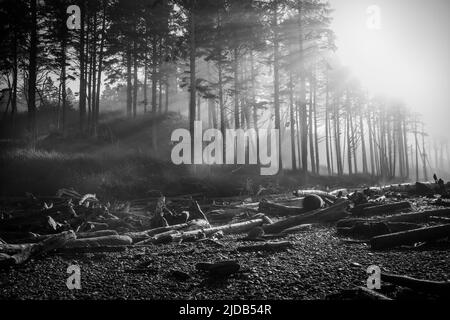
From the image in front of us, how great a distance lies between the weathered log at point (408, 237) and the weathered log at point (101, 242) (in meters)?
5.15

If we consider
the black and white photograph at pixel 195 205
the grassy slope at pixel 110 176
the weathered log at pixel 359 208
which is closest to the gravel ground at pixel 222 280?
the black and white photograph at pixel 195 205

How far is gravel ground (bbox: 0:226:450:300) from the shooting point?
11.6 ft

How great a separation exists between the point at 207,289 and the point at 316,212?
5550 millimetres

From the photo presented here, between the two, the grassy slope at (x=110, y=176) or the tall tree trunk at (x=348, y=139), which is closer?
the grassy slope at (x=110, y=176)

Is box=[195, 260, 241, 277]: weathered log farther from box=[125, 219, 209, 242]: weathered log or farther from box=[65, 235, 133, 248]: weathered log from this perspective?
box=[125, 219, 209, 242]: weathered log

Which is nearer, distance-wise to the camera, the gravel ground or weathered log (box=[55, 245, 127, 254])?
the gravel ground

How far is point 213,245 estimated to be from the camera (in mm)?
6137

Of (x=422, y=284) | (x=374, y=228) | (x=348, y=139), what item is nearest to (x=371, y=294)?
(x=422, y=284)

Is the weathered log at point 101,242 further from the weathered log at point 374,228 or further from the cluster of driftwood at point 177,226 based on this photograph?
the weathered log at point 374,228

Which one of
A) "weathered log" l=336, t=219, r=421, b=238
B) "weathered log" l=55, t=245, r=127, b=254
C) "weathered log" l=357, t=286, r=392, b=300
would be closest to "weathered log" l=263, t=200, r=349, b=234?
"weathered log" l=336, t=219, r=421, b=238

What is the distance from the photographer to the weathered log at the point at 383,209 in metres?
8.73

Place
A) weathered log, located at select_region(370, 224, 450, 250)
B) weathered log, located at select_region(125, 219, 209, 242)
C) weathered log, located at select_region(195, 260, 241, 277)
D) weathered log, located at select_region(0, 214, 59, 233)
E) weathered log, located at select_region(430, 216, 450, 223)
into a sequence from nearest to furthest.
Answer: weathered log, located at select_region(195, 260, 241, 277) → weathered log, located at select_region(370, 224, 450, 250) → weathered log, located at select_region(0, 214, 59, 233) → weathered log, located at select_region(125, 219, 209, 242) → weathered log, located at select_region(430, 216, 450, 223)

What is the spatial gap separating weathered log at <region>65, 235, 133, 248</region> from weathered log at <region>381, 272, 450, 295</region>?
497 cm

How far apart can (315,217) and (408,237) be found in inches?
120
